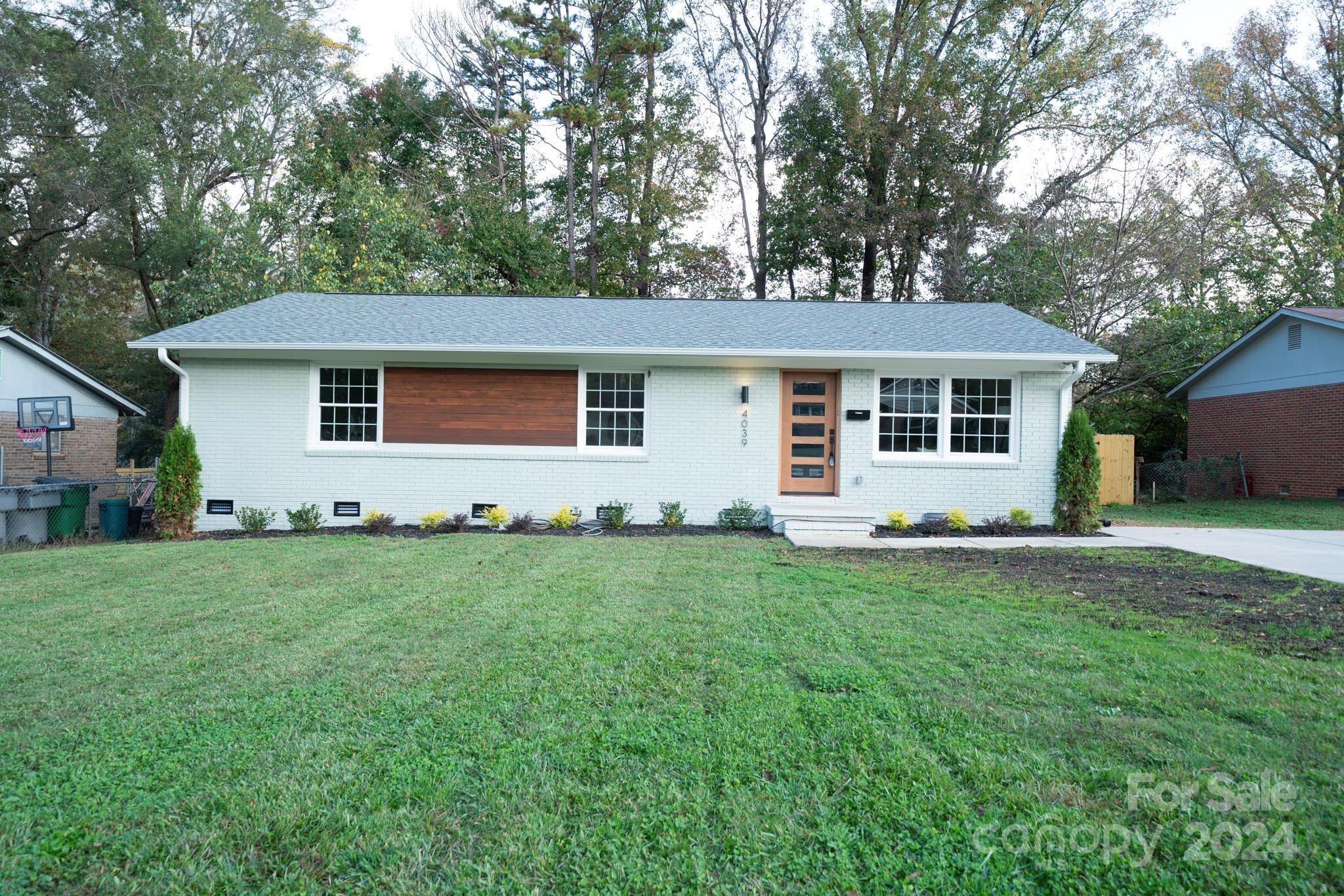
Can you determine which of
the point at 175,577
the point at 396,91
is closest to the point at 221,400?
the point at 175,577

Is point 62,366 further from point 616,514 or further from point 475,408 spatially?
point 616,514

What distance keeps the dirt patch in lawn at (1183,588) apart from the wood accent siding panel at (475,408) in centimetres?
522

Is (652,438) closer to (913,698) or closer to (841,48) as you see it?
(913,698)

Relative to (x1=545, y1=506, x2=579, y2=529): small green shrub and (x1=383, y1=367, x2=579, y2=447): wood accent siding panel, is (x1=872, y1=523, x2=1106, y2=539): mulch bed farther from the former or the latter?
(x1=383, y1=367, x2=579, y2=447): wood accent siding panel

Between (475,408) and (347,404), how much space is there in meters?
1.96

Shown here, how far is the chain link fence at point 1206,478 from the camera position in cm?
1744

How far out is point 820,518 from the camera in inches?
397

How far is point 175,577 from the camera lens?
21.8 feet

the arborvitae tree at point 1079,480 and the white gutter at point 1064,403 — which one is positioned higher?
the white gutter at point 1064,403

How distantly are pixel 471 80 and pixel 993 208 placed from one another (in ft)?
58.4

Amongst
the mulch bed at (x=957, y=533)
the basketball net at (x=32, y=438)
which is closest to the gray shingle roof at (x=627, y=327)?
the mulch bed at (x=957, y=533)

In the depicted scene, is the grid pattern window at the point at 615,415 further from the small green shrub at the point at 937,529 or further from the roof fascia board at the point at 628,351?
the small green shrub at the point at 937,529

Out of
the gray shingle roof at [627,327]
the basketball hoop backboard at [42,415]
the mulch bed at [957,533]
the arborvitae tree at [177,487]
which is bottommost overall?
the mulch bed at [957,533]

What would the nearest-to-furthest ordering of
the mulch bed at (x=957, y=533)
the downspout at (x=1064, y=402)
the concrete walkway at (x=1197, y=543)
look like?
the concrete walkway at (x=1197, y=543) → the mulch bed at (x=957, y=533) → the downspout at (x=1064, y=402)
